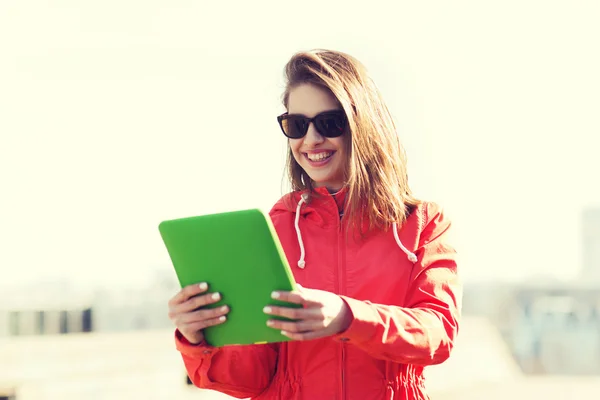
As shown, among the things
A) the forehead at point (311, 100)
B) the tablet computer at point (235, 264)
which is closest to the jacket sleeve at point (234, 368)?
the tablet computer at point (235, 264)

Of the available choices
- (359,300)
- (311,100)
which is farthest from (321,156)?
→ (359,300)

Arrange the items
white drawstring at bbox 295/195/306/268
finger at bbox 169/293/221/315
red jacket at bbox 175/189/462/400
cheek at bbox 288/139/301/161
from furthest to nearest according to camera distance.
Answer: cheek at bbox 288/139/301/161, white drawstring at bbox 295/195/306/268, red jacket at bbox 175/189/462/400, finger at bbox 169/293/221/315

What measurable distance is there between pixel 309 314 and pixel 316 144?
23.0 inches

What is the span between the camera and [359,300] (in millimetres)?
2246

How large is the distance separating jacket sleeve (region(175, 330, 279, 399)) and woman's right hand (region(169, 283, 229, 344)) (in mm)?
152

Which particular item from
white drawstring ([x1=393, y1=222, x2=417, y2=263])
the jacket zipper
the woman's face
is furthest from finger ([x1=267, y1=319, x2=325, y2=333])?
the woman's face

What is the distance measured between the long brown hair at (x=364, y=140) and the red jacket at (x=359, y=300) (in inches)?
2.1

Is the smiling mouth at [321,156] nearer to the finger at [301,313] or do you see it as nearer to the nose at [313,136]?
the nose at [313,136]

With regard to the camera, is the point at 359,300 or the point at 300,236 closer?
the point at 359,300

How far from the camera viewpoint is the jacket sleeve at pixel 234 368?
2389 mm

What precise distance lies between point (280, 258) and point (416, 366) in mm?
546

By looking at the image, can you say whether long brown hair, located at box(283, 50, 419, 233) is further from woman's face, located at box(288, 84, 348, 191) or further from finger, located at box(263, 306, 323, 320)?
finger, located at box(263, 306, 323, 320)

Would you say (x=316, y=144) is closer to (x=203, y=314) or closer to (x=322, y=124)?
(x=322, y=124)

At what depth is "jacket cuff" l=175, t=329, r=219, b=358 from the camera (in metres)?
2.28
